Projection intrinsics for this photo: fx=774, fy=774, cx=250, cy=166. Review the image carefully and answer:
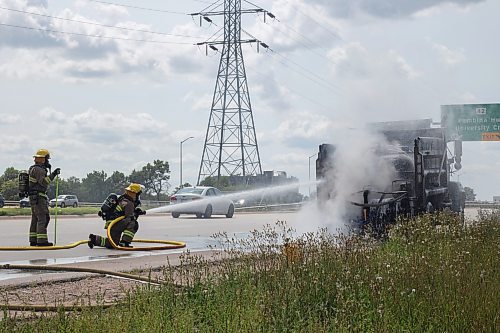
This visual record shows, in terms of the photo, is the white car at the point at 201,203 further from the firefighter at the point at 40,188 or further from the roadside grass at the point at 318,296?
the roadside grass at the point at 318,296

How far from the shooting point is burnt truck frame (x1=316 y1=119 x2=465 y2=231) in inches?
671

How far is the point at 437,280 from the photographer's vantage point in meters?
7.39

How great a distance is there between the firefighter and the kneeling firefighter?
1.01 m

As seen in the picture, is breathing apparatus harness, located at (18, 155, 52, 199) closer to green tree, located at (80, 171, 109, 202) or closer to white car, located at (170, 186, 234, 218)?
white car, located at (170, 186, 234, 218)

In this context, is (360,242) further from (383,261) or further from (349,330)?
(349,330)

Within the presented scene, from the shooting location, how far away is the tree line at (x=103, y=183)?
81875mm

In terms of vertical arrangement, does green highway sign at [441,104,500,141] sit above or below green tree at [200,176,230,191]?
above

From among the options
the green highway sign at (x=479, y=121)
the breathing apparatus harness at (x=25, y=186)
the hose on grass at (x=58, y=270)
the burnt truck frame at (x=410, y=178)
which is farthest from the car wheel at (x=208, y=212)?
the hose on grass at (x=58, y=270)

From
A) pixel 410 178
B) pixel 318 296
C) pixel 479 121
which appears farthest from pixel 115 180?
pixel 318 296

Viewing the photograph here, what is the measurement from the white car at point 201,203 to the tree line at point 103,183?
36385 millimetres

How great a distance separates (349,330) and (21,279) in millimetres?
5857

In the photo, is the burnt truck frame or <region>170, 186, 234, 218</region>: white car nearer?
the burnt truck frame

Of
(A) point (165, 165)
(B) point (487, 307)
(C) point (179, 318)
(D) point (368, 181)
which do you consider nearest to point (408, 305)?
(B) point (487, 307)

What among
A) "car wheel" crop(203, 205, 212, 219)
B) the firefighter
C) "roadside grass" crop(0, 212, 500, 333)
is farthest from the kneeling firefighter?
"car wheel" crop(203, 205, 212, 219)
